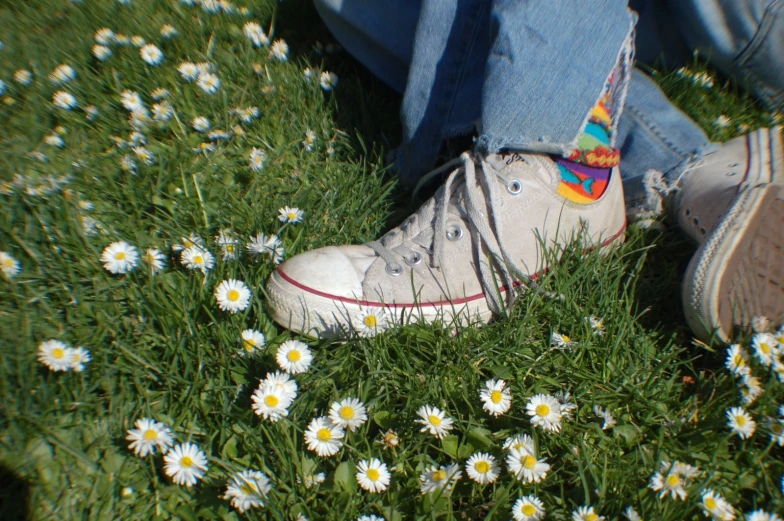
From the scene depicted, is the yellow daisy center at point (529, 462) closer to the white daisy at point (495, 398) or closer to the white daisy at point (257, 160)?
the white daisy at point (495, 398)

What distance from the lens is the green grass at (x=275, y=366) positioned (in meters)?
1.21

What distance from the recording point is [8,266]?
1476mm

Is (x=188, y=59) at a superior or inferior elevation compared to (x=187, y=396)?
superior

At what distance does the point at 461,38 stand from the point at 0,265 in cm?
140

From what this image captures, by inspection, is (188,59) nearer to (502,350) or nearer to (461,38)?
(461,38)

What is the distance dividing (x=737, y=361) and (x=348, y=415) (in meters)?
0.94

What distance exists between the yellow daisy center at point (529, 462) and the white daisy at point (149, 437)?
743 millimetres

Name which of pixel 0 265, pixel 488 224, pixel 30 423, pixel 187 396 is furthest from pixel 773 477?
pixel 0 265

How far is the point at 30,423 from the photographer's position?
1263 millimetres

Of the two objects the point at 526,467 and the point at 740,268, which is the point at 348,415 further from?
the point at 740,268

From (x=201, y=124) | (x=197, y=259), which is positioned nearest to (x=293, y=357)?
(x=197, y=259)

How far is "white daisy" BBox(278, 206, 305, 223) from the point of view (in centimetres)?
173

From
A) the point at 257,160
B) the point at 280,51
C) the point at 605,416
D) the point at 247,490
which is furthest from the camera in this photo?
the point at 280,51

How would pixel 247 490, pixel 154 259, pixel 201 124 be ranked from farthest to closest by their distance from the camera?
pixel 201 124 < pixel 154 259 < pixel 247 490
